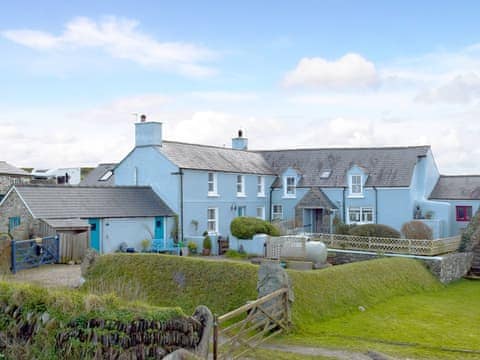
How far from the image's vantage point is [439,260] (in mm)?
27016

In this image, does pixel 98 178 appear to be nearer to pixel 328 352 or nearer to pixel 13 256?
pixel 13 256

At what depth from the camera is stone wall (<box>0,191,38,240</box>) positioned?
27.6 metres

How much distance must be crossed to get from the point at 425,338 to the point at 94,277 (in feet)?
38.8

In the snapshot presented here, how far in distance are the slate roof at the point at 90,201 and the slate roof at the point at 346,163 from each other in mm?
11574

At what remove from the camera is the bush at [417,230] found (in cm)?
3316

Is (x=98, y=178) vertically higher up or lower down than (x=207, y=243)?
higher up

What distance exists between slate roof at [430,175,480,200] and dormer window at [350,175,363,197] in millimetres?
5590

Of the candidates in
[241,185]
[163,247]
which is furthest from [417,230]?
[163,247]

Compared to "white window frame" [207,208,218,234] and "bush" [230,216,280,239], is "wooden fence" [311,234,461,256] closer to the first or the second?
"bush" [230,216,280,239]

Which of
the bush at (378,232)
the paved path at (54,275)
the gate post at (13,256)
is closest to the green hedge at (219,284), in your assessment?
the paved path at (54,275)

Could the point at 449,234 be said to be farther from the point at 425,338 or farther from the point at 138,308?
the point at 138,308

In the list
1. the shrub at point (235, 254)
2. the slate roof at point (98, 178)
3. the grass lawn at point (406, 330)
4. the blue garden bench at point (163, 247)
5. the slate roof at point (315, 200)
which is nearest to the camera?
the grass lawn at point (406, 330)

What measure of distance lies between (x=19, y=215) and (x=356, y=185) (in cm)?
2182

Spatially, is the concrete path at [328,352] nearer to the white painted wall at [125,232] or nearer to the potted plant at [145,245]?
the white painted wall at [125,232]
